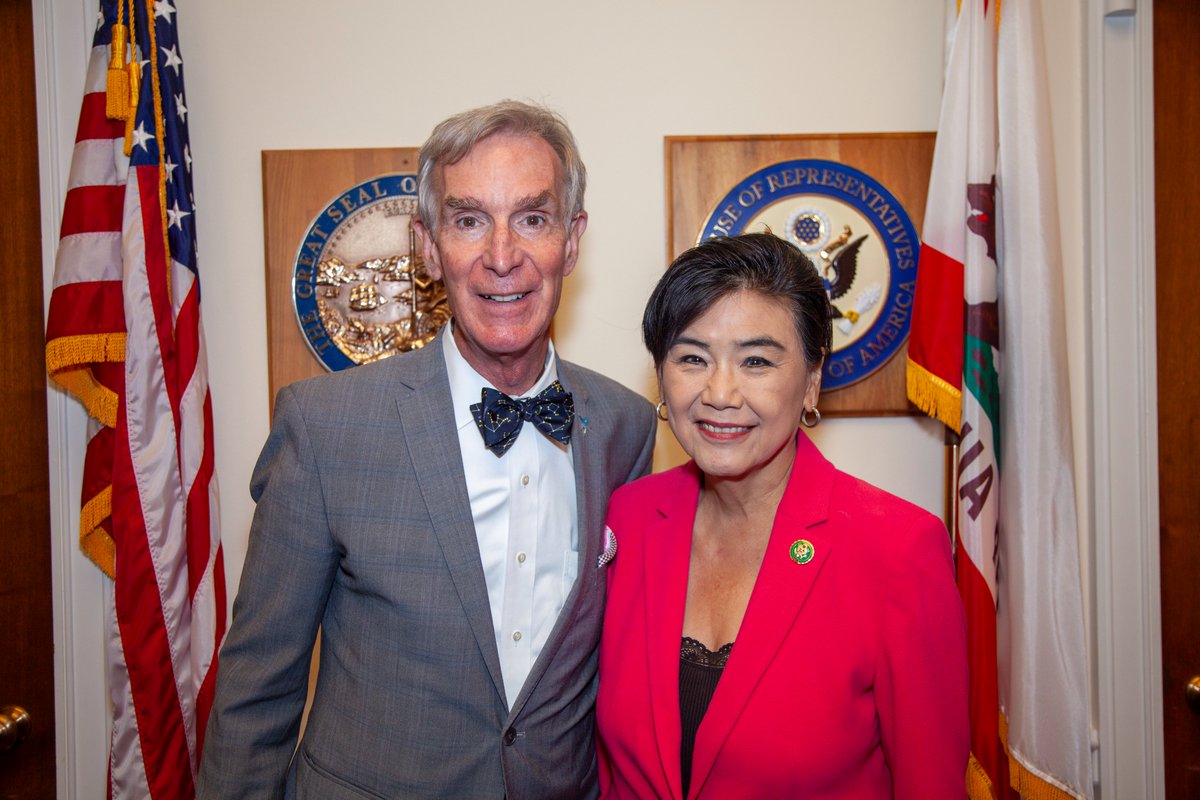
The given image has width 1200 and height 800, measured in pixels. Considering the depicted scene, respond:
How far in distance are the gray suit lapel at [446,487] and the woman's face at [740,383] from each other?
0.46 m

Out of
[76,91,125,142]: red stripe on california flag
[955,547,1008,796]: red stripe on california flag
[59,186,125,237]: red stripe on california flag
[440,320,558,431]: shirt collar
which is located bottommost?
[955,547,1008,796]: red stripe on california flag

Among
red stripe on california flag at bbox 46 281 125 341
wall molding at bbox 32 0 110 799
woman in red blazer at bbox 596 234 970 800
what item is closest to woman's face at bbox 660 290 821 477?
woman in red blazer at bbox 596 234 970 800

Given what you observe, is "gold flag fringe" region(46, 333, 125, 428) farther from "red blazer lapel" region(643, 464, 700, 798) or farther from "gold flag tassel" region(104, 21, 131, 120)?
"red blazer lapel" region(643, 464, 700, 798)

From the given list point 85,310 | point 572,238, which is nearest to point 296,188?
point 85,310

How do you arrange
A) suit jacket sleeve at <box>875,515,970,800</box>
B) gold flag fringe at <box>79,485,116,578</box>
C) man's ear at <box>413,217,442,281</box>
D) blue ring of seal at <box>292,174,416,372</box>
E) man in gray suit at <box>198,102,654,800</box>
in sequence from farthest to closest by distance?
1. blue ring of seal at <box>292,174,416,372</box>
2. gold flag fringe at <box>79,485,116,578</box>
3. man's ear at <box>413,217,442,281</box>
4. man in gray suit at <box>198,102,654,800</box>
5. suit jacket sleeve at <box>875,515,970,800</box>

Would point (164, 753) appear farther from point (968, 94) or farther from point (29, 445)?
point (968, 94)

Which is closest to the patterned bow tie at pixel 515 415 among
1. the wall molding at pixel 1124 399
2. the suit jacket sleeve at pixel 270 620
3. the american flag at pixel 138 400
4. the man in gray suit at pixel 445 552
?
the man in gray suit at pixel 445 552

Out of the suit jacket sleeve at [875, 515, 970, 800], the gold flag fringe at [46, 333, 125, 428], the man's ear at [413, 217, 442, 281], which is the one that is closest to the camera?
the suit jacket sleeve at [875, 515, 970, 800]

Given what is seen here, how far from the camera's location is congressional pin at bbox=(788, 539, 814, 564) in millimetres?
1491

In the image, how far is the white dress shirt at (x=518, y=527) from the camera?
156cm

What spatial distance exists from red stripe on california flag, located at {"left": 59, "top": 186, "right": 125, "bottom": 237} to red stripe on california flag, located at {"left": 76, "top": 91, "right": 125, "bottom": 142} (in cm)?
14

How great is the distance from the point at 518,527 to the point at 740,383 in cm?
54

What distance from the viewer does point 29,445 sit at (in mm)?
2309

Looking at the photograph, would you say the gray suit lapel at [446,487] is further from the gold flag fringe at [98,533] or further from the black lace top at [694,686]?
the gold flag fringe at [98,533]
